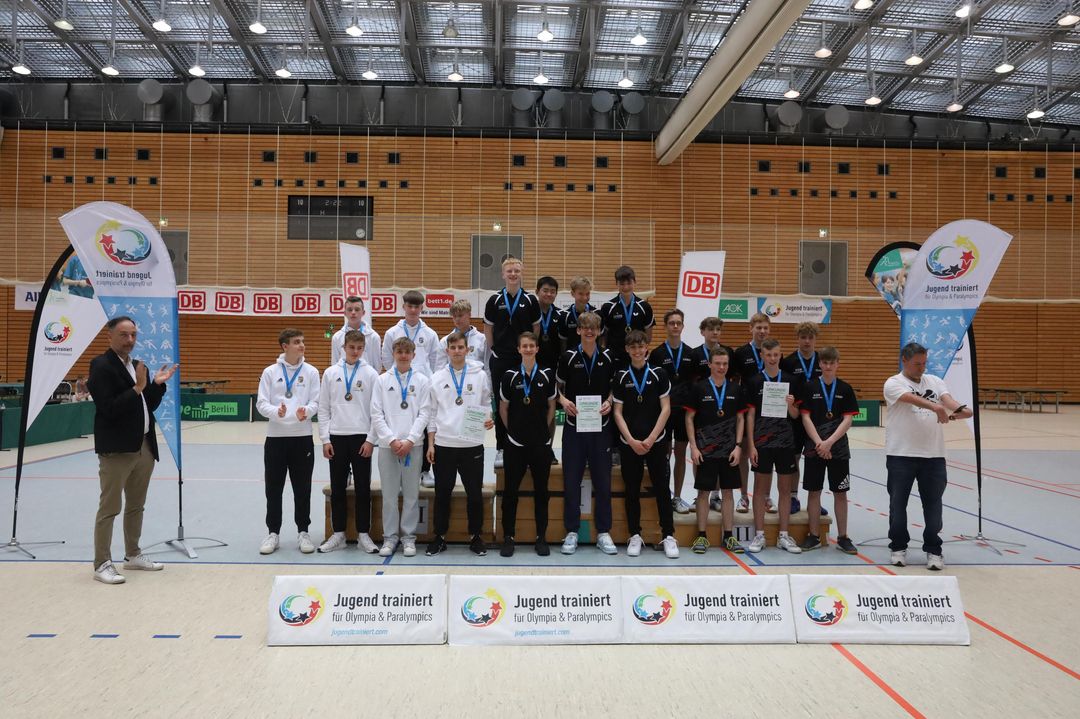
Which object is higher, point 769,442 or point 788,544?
point 769,442

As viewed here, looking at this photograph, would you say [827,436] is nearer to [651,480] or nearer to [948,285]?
[651,480]

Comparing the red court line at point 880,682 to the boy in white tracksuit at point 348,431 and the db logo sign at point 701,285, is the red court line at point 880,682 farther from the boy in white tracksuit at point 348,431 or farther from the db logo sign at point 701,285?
the db logo sign at point 701,285

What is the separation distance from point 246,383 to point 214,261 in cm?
387

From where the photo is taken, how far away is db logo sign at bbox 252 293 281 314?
19.6 m

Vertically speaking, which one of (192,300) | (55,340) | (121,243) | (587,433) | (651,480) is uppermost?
(192,300)

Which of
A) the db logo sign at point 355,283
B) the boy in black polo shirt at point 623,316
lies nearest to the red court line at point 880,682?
the boy in black polo shirt at point 623,316

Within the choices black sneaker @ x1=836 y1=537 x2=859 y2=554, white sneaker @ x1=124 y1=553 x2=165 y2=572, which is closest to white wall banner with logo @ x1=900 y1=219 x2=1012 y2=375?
black sneaker @ x1=836 y1=537 x2=859 y2=554

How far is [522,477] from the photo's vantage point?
5.66 metres

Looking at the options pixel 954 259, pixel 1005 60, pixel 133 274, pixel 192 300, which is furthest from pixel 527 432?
pixel 1005 60

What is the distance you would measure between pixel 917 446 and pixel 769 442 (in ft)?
3.70

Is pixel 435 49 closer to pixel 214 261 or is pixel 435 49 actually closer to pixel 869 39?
pixel 214 261

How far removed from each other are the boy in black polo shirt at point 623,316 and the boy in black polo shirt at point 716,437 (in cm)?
71

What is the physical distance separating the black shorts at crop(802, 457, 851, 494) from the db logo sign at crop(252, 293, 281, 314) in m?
17.5

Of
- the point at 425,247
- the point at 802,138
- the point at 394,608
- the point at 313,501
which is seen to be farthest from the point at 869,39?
the point at 394,608
